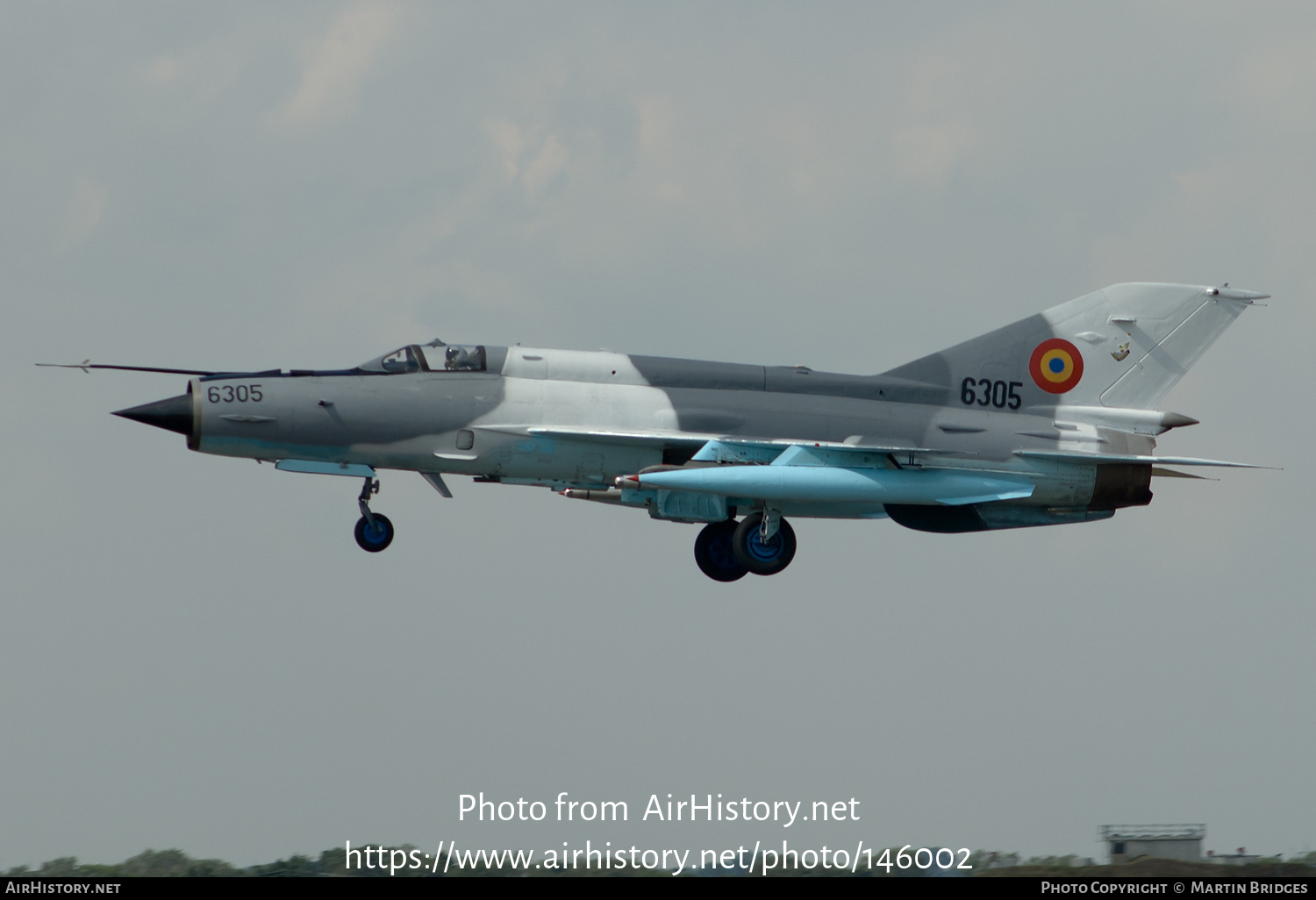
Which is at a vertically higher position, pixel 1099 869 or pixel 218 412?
pixel 218 412

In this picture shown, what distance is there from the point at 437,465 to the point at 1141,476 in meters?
10.2

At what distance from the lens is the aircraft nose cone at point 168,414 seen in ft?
76.2

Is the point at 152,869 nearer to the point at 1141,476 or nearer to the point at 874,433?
the point at 874,433

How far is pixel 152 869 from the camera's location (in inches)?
964

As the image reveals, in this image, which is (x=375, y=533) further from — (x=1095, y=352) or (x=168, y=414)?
(x=1095, y=352)

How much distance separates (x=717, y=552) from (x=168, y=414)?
28.0ft

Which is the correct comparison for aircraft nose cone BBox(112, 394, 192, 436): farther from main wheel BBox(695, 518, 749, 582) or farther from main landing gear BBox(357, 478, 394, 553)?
main wheel BBox(695, 518, 749, 582)

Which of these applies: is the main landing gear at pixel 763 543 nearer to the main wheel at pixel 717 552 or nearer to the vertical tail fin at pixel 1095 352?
the main wheel at pixel 717 552

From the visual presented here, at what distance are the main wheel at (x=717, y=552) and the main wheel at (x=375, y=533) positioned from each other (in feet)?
16.9

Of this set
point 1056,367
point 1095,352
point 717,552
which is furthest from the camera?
Answer: point 717,552

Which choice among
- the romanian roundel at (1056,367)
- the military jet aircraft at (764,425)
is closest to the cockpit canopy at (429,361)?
the military jet aircraft at (764,425)

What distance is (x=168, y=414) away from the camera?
76.2ft

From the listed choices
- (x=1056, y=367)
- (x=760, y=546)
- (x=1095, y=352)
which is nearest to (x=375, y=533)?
(x=760, y=546)
